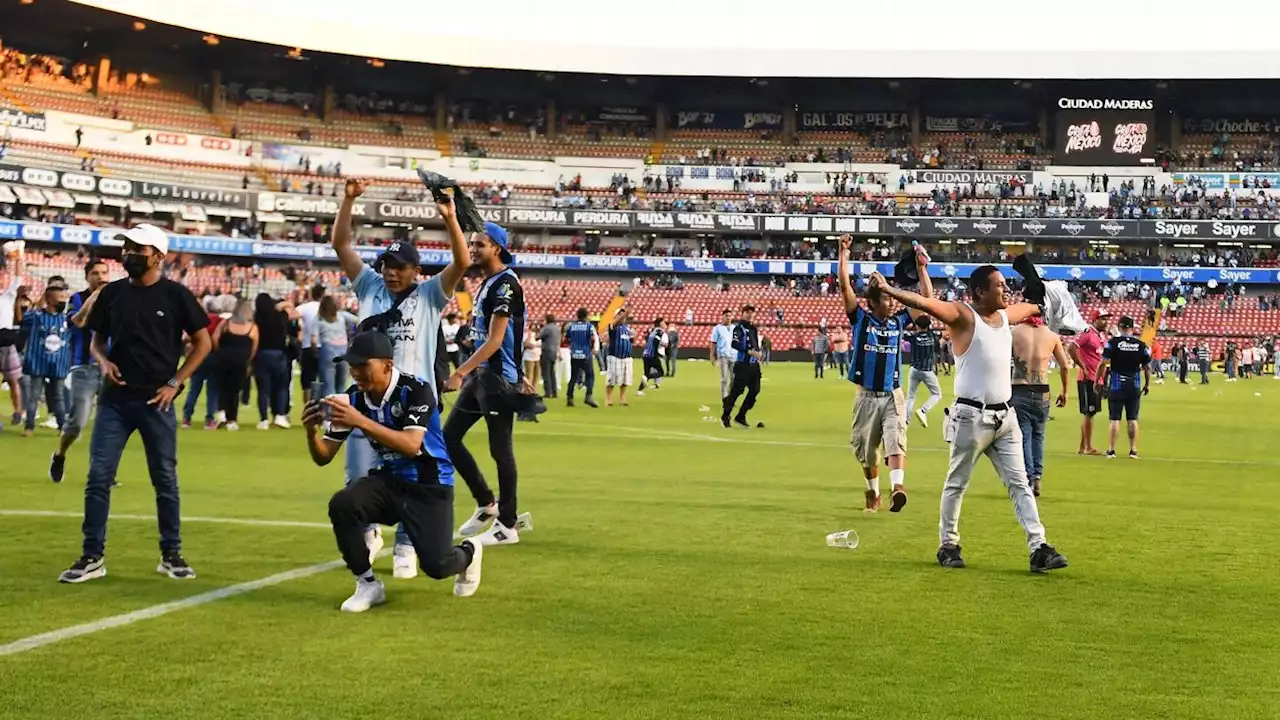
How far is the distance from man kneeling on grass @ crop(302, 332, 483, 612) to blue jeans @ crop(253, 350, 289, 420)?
1344 centimetres

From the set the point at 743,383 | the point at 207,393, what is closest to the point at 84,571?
the point at 207,393

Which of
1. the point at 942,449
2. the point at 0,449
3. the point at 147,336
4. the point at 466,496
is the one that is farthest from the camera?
the point at 942,449

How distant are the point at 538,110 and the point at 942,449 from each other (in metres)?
67.8

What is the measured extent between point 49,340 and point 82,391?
2.87 meters

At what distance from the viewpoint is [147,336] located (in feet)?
25.1

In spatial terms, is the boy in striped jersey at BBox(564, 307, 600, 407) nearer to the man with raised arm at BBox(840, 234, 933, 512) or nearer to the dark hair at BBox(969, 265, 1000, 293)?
the man with raised arm at BBox(840, 234, 933, 512)

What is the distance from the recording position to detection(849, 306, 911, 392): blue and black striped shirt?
39.3 ft

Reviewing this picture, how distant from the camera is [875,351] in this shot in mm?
11961

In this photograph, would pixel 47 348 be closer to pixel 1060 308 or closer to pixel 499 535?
pixel 499 535

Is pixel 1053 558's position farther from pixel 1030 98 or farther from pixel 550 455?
pixel 1030 98

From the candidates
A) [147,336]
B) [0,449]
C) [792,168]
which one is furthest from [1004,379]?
[792,168]

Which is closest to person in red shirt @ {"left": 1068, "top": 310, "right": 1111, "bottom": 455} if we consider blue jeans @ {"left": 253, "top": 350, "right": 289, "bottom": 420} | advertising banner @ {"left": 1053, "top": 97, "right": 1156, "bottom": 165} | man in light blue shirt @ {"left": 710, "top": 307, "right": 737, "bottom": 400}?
man in light blue shirt @ {"left": 710, "top": 307, "right": 737, "bottom": 400}

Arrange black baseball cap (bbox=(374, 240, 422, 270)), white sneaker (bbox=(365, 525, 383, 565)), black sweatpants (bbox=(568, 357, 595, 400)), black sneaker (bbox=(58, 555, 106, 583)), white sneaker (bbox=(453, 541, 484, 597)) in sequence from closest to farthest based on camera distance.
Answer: white sneaker (bbox=(453, 541, 484, 597)), black sneaker (bbox=(58, 555, 106, 583)), black baseball cap (bbox=(374, 240, 422, 270)), white sneaker (bbox=(365, 525, 383, 565)), black sweatpants (bbox=(568, 357, 595, 400))

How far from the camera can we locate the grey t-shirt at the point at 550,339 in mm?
29062
